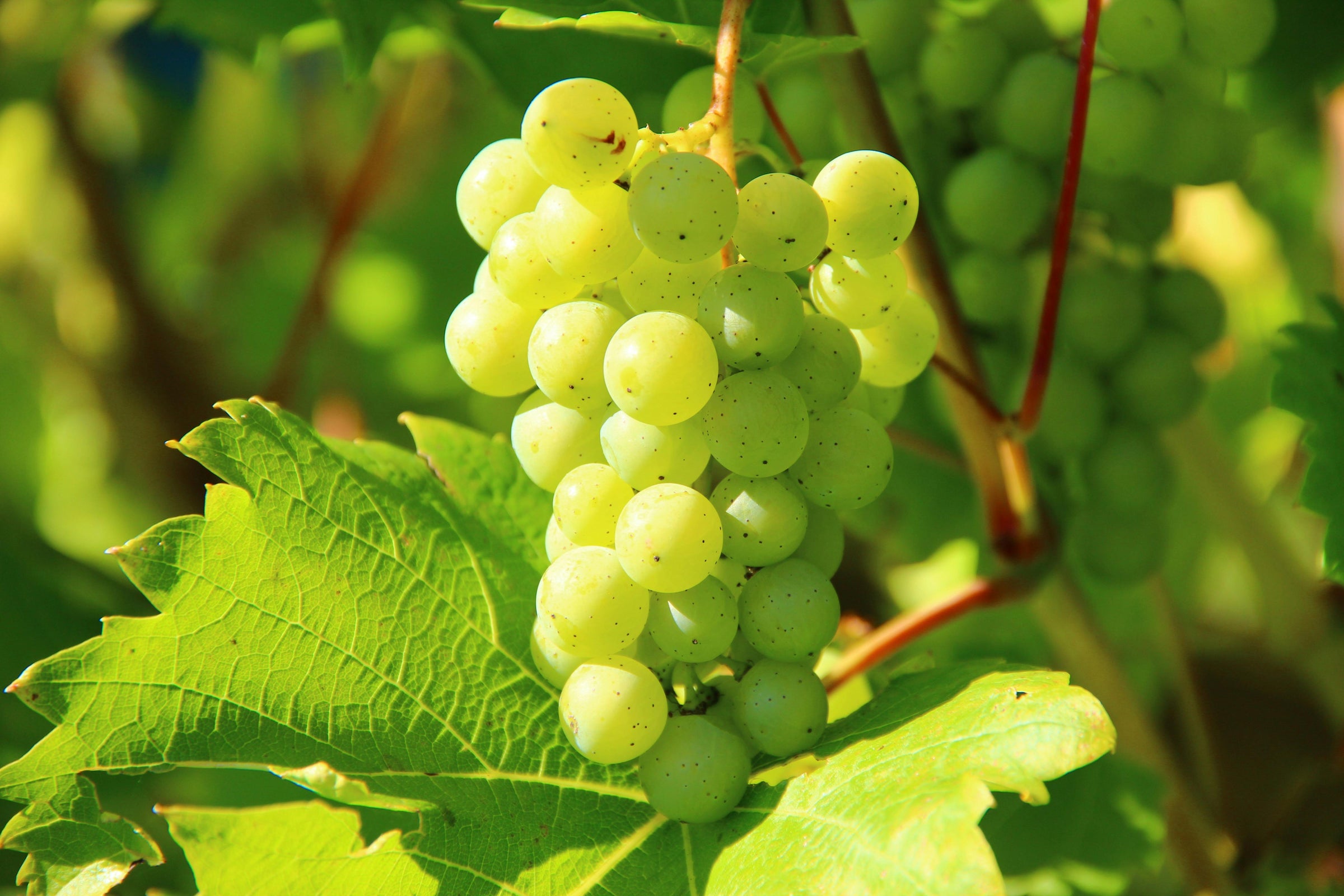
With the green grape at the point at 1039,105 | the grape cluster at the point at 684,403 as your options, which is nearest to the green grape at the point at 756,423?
the grape cluster at the point at 684,403

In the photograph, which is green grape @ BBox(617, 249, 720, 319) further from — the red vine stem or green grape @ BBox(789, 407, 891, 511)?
the red vine stem

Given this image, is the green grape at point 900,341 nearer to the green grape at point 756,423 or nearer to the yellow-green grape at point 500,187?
the green grape at point 756,423

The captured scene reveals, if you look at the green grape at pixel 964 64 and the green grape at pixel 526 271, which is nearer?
the green grape at pixel 526 271

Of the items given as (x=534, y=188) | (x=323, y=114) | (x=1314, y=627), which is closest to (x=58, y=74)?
(x=323, y=114)

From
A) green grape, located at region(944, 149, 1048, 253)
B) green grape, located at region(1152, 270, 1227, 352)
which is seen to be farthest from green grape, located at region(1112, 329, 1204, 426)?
green grape, located at region(944, 149, 1048, 253)

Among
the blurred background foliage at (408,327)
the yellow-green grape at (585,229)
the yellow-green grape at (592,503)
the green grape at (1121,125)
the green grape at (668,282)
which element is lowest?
the blurred background foliage at (408,327)

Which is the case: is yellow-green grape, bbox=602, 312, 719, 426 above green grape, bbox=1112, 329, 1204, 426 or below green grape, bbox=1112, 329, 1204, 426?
above

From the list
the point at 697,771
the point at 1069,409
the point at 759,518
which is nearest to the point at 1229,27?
the point at 1069,409

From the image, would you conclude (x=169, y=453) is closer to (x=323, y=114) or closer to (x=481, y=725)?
(x=323, y=114)
